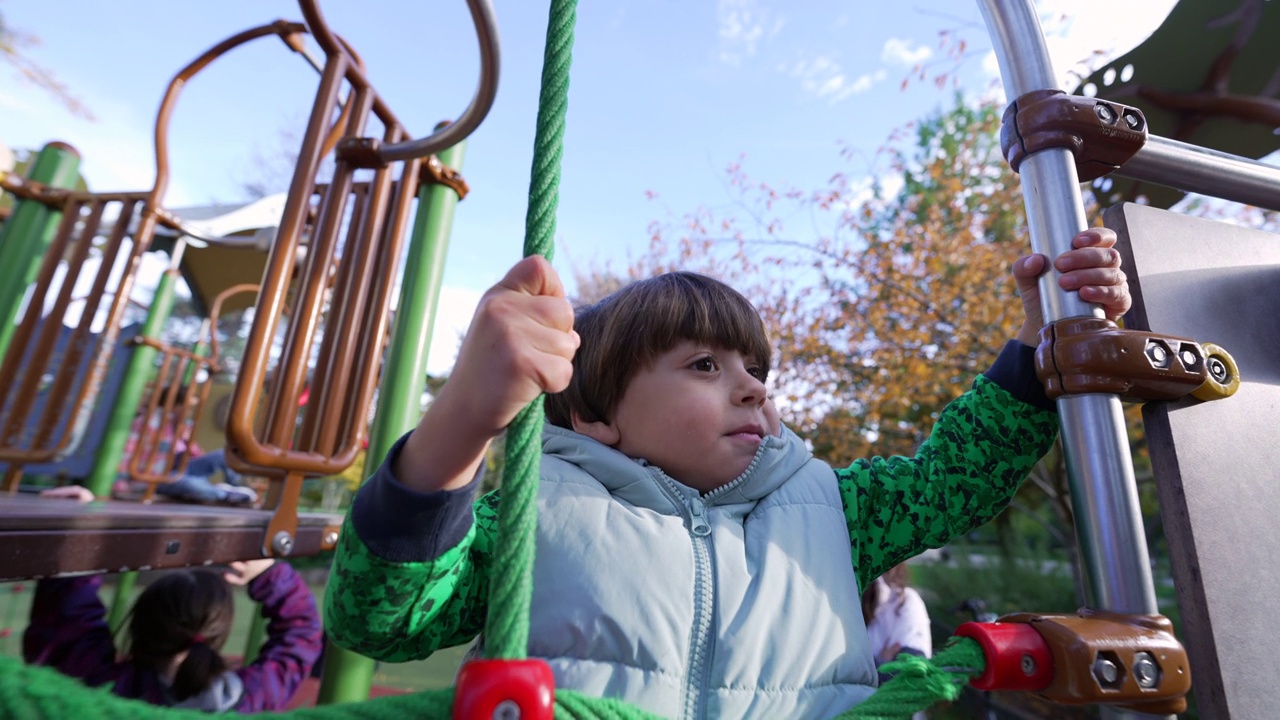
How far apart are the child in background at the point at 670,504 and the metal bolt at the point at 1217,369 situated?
152mm

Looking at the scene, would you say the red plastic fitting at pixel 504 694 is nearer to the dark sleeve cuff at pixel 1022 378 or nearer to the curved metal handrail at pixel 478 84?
the dark sleeve cuff at pixel 1022 378

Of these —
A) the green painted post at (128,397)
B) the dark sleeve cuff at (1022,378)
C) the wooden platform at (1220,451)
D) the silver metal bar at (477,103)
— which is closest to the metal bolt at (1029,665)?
the wooden platform at (1220,451)

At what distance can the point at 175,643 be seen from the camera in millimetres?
1831

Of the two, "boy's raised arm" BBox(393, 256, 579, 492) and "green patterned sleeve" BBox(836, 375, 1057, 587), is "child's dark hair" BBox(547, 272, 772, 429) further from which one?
"boy's raised arm" BBox(393, 256, 579, 492)

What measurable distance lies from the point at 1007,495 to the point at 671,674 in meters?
0.66

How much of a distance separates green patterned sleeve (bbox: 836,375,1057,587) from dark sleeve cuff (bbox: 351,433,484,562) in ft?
2.38

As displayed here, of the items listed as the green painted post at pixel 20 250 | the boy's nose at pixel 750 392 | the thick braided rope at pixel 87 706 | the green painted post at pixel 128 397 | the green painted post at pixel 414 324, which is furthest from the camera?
the green painted post at pixel 128 397

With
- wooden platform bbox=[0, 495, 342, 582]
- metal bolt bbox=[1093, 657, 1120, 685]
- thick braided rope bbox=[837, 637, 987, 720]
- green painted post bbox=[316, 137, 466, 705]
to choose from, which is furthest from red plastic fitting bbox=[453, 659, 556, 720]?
green painted post bbox=[316, 137, 466, 705]

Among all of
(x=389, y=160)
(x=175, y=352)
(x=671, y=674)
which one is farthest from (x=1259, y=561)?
(x=175, y=352)

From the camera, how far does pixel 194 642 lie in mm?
1858

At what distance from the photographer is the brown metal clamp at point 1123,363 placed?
2.68 feet

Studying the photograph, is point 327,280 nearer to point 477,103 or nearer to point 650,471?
point 477,103

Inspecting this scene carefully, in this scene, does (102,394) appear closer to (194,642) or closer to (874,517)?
(194,642)

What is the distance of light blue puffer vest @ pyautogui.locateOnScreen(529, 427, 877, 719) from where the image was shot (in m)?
0.85
